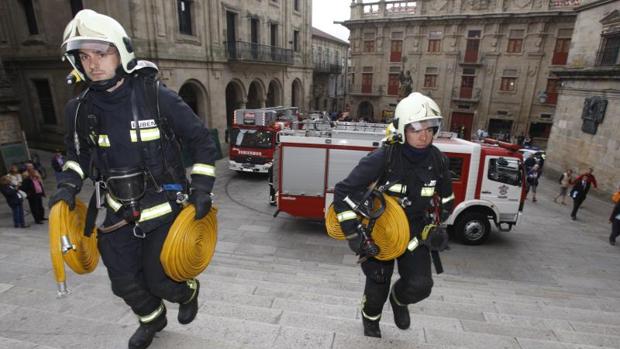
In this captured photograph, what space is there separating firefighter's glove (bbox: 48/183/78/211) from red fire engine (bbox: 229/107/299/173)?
38.5 feet

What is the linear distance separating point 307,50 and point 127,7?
1650 centimetres

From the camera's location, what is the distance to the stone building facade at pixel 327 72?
39.5 m

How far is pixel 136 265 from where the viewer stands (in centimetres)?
248

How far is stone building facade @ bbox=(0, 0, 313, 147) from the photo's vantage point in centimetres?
1503

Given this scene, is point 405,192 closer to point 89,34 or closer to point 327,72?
point 89,34

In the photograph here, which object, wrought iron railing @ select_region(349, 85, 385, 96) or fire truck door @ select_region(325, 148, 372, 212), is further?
wrought iron railing @ select_region(349, 85, 385, 96)

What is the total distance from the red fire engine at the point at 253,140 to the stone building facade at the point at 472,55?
46.8 feet

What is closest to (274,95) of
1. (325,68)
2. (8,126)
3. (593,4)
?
(325,68)

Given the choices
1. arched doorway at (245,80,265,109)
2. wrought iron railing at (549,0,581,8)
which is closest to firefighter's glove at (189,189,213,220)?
arched doorway at (245,80,265,109)

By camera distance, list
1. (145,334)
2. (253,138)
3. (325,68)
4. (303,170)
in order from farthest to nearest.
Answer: (325,68) < (253,138) < (303,170) < (145,334)

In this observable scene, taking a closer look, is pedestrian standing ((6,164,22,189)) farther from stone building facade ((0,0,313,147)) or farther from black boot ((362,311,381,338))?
black boot ((362,311,381,338))

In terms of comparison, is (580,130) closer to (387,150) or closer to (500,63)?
(500,63)

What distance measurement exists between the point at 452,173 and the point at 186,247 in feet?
23.8

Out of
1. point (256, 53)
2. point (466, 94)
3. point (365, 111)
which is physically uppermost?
point (256, 53)
